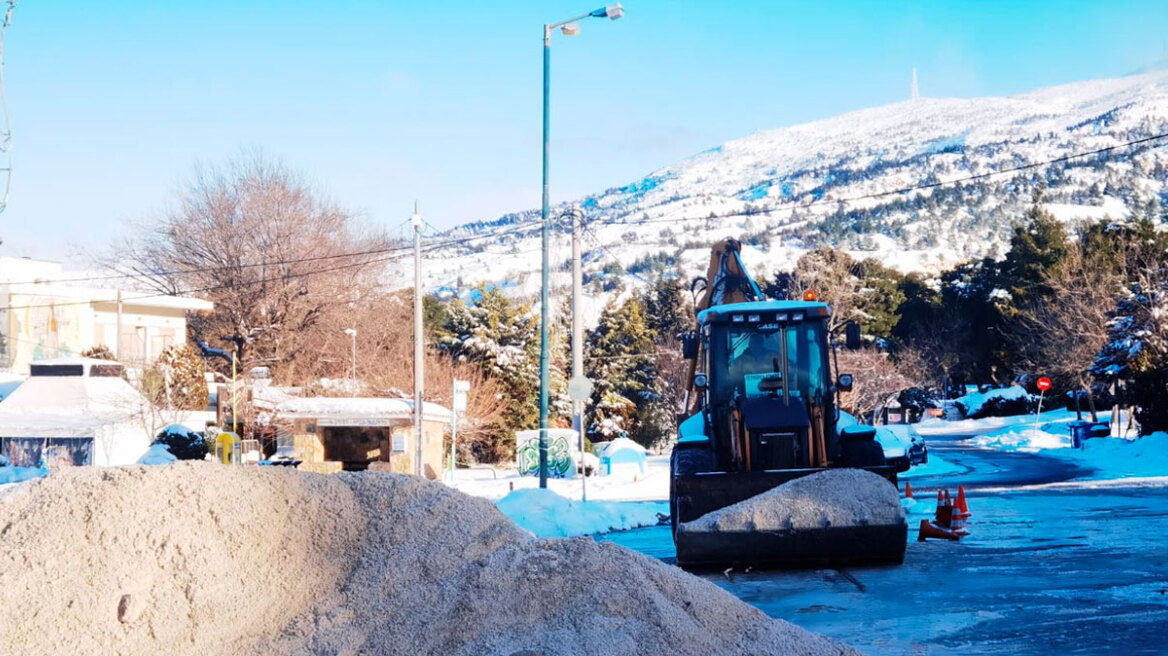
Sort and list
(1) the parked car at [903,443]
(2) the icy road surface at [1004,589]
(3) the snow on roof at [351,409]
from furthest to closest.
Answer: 1. (3) the snow on roof at [351,409]
2. (1) the parked car at [903,443]
3. (2) the icy road surface at [1004,589]

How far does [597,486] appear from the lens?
105ft

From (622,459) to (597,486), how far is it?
852cm

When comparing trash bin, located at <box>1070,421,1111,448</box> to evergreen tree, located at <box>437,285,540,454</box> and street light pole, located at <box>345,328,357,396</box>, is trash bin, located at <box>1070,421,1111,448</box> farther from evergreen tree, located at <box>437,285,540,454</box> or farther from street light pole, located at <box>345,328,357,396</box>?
street light pole, located at <box>345,328,357,396</box>

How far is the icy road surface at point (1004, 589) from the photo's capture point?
31.6 feet

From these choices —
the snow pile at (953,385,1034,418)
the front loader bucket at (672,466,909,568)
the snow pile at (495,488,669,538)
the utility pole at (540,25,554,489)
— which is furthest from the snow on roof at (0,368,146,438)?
the snow pile at (953,385,1034,418)

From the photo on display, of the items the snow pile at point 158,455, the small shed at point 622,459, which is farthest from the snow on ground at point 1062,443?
the snow pile at point 158,455

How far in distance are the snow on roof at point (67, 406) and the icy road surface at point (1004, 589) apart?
83.8 feet

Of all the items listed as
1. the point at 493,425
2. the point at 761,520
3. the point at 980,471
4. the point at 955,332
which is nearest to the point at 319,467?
the point at 493,425

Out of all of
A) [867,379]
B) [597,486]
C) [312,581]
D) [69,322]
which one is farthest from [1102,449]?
[69,322]

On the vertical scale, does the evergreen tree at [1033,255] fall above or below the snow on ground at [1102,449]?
above

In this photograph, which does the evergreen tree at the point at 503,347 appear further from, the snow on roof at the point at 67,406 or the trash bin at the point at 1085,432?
the trash bin at the point at 1085,432

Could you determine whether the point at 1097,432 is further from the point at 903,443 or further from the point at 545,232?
the point at 545,232

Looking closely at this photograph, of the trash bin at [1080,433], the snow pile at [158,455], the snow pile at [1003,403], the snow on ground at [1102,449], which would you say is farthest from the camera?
the snow pile at [1003,403]

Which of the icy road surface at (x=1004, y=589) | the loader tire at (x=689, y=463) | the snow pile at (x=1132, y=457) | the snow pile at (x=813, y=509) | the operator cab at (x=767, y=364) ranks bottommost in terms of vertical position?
the snow pile at (x=1132, y=457)
